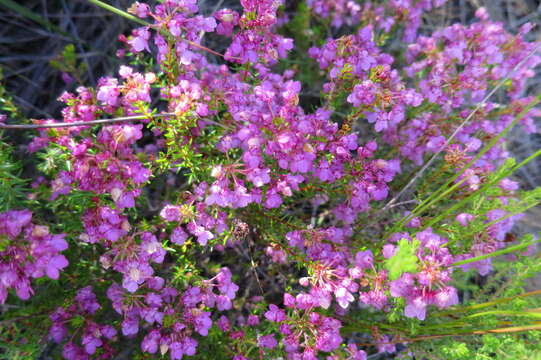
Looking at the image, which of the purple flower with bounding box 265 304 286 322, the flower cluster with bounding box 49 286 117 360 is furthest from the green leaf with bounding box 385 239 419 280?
the flower cluster with bounding box 49 286 117 360

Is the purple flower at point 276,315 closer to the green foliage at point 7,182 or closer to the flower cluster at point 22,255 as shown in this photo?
the flower cluster at point 22,255

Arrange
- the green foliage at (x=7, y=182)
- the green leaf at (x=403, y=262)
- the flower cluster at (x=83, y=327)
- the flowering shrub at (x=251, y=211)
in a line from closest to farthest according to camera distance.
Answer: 1. the green leaf at (x=403, y=262)
2. the flowering shrub at (x=251, y=211)
3. the green foliage at (x=7, y=182)
4. the flower cluster at (x=83, y=327)

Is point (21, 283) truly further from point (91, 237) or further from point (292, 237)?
point (292, 237)

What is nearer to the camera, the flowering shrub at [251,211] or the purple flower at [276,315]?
the flowering shrub at [251,211]

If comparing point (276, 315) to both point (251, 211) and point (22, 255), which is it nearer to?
point (251, 211)

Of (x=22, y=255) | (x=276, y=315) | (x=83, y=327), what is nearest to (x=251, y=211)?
(x=276, y=315)

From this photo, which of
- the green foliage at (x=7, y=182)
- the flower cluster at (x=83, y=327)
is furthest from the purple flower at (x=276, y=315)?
the green foliage at (x=7, y=182)

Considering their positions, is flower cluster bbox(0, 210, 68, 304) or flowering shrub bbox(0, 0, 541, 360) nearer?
flower cluster bbox(0, 210, 68, 304)

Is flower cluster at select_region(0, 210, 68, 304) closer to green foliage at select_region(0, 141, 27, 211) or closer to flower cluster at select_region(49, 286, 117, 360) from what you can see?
green foliage at select_region(0, 141, 27, 211)

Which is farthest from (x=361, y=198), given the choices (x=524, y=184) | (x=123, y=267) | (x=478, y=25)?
(x=524, y=184)

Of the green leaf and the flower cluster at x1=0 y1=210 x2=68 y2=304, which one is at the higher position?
the green leaf

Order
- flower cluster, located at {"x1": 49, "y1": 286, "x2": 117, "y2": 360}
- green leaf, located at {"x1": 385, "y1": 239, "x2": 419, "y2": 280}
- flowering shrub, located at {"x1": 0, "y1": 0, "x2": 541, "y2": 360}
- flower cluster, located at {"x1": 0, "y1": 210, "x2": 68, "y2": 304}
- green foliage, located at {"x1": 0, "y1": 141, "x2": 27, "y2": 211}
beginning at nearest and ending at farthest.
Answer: green leaf, located at {"x1": 385, "y1": 239, "x2": 419, "y2": 280} → flower cluster, located at {"x1": 0, "y1": 210, "x2": 68, "y2": 304} → flowering shrub, located at {"x1": 0, "y1": 0, "x2": 541, "y2": 360} → green foliage, located at {"x1": 0, "y1": 141, "x2": 27, "y2": 211} → flower cluster, located at {"x1": 49, "y1": 286, "x2": 117, "y2": 360}
